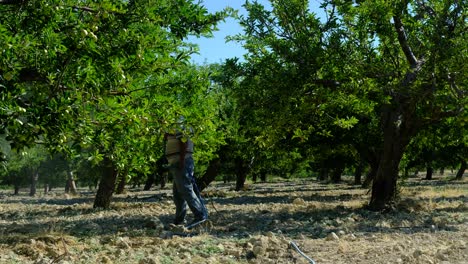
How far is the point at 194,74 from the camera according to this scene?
10539mm

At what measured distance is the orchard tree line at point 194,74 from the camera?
393 centimetres

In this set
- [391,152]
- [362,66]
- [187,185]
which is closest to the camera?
[187,185]

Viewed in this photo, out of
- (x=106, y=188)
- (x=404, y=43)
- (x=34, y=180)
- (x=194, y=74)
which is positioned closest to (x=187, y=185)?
(x=194, y=74)

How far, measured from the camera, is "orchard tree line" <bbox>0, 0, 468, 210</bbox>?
3932 mm

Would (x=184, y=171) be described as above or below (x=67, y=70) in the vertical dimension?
below

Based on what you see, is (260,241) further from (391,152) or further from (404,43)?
(404,43)

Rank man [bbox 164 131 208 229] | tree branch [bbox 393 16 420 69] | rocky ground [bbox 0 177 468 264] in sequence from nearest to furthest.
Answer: rocky ground [bbox 0 177 468 264] → man [bbox 164 131 208 229] → tree branch [bbox 393 16 420 69]

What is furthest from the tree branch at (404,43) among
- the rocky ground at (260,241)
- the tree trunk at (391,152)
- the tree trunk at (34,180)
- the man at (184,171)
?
the tree trunk at (34,180)

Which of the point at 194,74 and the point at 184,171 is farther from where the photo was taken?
the point at 194,74

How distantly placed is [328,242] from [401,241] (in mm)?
1102

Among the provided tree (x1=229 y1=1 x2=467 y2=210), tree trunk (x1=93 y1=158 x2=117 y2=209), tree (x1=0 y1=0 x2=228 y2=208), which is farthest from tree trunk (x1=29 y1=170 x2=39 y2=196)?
tree (x1=0 y1=0 x2=228 y2=208)

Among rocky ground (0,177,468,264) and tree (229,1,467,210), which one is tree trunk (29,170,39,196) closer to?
rocky ground (0,177,468,264)

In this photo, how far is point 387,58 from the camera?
34.6ft

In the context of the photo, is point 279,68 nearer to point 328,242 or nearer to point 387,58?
point 387,58
